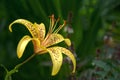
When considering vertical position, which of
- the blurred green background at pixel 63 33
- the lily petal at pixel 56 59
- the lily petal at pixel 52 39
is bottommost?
the blurred green background at pixel 63 33

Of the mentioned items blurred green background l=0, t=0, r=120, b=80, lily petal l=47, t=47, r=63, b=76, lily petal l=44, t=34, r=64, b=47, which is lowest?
blurred green background l=0, t=0, r=120, b=80

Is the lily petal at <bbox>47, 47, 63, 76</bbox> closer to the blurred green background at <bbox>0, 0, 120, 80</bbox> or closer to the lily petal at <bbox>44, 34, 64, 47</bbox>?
the lily petal at <bbox>44, 34, 64, 47</bbox>

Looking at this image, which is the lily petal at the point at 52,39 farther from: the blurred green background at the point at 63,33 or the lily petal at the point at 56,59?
the blurred green background at the point at 63,33

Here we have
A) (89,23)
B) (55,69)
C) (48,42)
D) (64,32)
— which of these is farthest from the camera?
(89,23)

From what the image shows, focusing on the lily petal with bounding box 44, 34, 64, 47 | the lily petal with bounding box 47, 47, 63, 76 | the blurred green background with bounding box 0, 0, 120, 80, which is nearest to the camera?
the lily petal with bounding box 47, 47, 63, 76

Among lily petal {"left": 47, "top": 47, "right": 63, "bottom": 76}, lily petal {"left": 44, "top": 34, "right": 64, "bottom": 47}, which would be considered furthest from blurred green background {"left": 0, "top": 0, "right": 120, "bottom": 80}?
lily petal {"left": 47, "top": 47, "right": 63, "bottom": 76}

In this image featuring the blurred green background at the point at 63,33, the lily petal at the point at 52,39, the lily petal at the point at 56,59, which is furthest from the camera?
the blurred green background at the point at 63,33

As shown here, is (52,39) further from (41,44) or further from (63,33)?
(63,33)

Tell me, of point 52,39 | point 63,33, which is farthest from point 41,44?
point 63,33

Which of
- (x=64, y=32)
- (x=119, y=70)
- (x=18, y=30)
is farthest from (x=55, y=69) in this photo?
(x=18, y=30)

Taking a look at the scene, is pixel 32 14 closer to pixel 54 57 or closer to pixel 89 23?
pixel 89 23

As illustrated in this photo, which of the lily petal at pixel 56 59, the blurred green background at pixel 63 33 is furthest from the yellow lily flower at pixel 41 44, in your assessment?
the blurred green background at pixel 63 33
